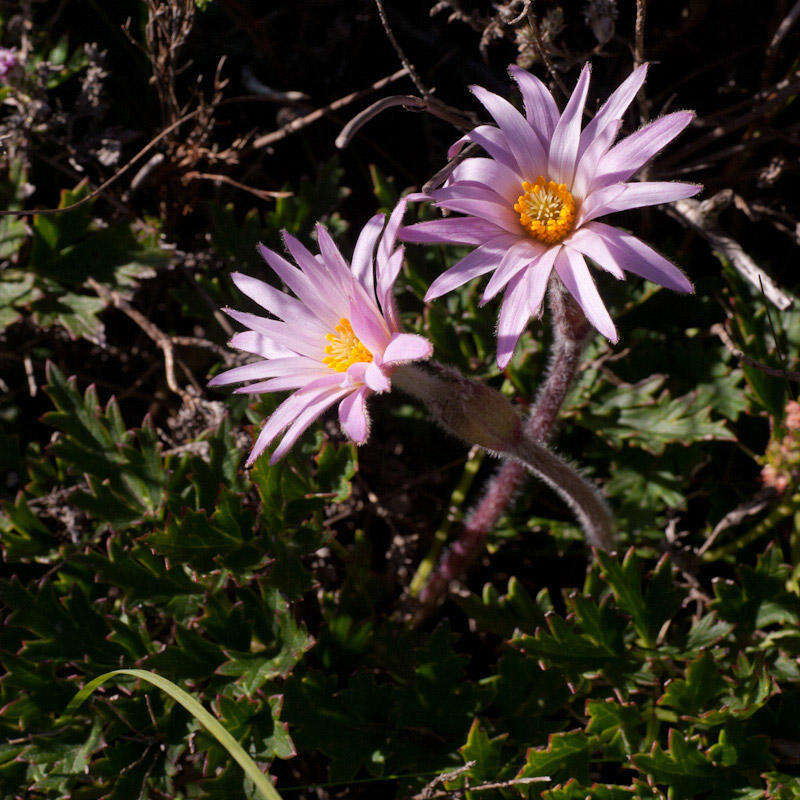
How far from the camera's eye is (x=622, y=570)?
9.45ft

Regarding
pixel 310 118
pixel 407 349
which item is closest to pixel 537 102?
pixel 407 349

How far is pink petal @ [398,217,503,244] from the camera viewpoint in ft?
6.78

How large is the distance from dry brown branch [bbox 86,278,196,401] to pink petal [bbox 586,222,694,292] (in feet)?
6.94

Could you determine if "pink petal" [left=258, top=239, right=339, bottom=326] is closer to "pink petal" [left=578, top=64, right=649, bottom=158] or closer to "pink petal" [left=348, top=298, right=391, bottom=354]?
"pink petal" [left=348, top=298, right=391, bottom=354]

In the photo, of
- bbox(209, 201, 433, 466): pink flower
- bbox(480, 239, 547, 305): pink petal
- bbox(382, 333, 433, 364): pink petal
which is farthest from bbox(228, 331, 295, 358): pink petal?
bbox(480, 239, 547, 305): pink petal

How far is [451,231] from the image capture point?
7.06ft

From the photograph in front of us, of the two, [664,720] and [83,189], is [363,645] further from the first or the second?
[83,189]

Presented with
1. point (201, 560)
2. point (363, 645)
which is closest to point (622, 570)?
point (363, 645)

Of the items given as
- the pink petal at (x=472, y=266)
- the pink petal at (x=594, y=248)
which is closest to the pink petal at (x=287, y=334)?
the pink petal at (x=472, y=266)

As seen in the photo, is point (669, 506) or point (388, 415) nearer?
point (669, 506)

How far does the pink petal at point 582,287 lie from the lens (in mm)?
1964

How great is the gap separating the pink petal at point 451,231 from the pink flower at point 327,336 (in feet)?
0.28

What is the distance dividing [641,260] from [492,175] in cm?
51

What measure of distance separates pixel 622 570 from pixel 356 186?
2.38 metres
